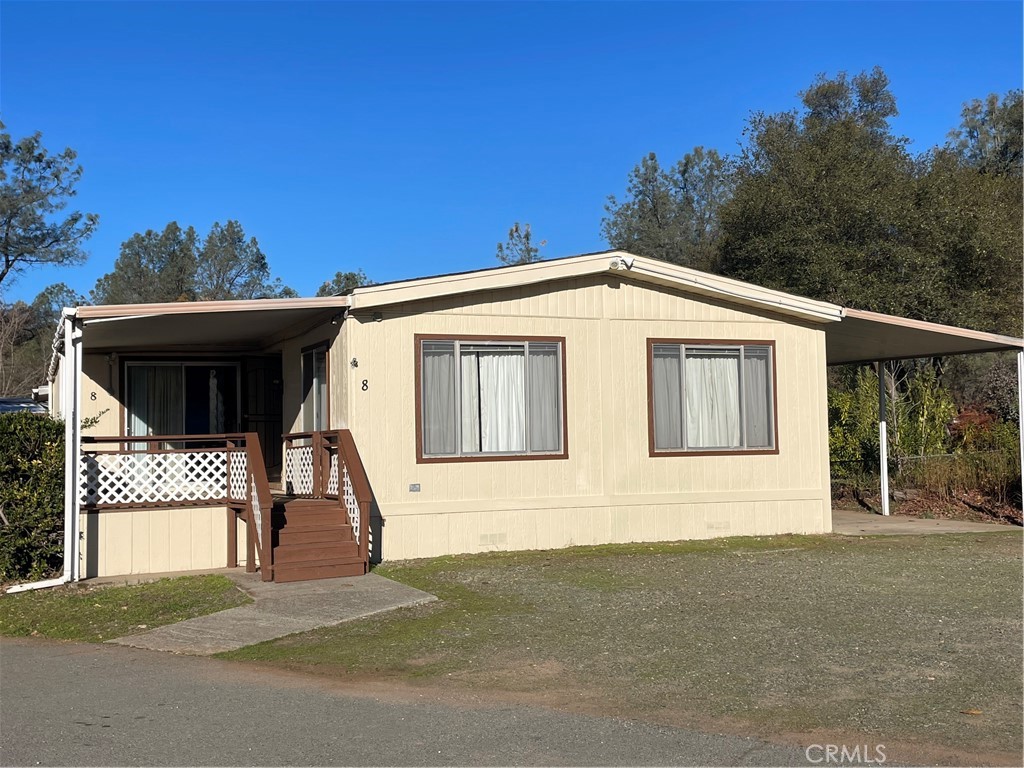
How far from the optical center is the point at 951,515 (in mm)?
16375

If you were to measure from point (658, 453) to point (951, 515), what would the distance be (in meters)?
6.56

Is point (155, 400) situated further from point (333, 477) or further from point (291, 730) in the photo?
point (291, 730)

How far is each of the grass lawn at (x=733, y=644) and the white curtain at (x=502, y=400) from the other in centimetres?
159

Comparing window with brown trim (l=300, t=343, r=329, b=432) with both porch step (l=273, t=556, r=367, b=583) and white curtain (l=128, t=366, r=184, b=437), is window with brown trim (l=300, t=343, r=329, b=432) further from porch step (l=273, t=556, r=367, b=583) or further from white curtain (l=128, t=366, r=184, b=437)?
white curtain (l=128, t=366, r=184, b=437)

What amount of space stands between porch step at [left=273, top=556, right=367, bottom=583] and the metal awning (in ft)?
22.8

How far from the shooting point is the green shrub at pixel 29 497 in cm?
1012

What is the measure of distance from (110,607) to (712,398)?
790cm

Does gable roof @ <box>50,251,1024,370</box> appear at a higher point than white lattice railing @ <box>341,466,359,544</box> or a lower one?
higher

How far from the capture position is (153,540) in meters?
11.1

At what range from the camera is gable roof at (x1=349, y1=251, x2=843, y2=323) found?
11.5 meters

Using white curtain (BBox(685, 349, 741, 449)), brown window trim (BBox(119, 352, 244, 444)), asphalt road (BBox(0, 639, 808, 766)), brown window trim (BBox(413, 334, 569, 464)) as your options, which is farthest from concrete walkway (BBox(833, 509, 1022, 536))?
brown window trim (BBox(119, 352, 244, 444))

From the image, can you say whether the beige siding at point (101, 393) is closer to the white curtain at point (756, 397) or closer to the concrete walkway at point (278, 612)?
the concrete walkway at point (278, 612)

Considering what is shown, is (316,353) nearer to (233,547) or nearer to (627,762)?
(233,547)

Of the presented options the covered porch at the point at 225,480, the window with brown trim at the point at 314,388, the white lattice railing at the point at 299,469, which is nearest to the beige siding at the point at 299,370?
the covered porch at the point at 225,480
